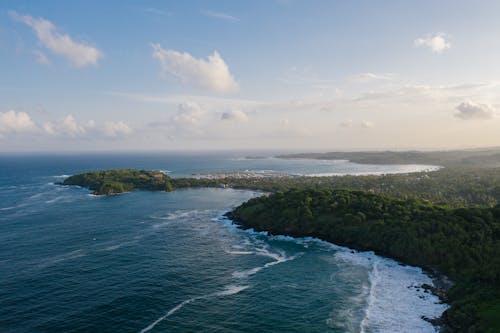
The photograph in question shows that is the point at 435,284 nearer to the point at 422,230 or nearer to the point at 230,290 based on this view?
the point at 422,230

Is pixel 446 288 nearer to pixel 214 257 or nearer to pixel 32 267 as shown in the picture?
pixel 214 257

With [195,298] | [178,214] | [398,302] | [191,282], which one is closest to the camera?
[398,302]

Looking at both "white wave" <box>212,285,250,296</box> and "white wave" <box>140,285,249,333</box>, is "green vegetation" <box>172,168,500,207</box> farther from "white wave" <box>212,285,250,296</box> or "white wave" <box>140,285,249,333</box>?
"white wave" <box>140,285,249,333</box>

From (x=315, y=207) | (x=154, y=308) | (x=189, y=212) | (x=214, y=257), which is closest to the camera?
(x=154, y=308)

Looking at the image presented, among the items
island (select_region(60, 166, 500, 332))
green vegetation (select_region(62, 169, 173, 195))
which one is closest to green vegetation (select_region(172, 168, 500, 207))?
island (select_region(60, 166, 500, 332))

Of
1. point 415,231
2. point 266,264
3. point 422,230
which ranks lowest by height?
point 266,264

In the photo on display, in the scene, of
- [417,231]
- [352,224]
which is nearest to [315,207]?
[352,224]

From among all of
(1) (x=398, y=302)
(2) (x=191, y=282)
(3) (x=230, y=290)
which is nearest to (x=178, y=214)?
(2) (x=191, y=282)

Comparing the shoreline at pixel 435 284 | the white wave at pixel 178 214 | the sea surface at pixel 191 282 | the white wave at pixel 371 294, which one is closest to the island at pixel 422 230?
the shoreline at pixel 435 284
